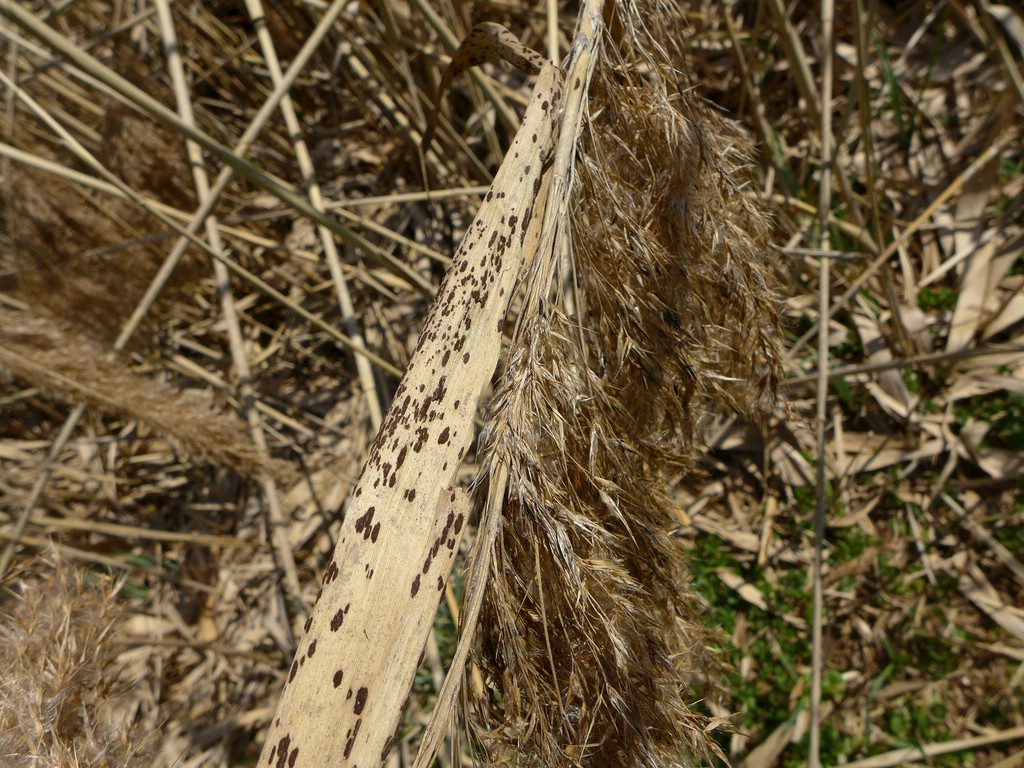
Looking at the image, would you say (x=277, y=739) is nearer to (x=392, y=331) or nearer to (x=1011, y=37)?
(x=392, y=331)

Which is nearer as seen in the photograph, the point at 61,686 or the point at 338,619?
the point at 338,619

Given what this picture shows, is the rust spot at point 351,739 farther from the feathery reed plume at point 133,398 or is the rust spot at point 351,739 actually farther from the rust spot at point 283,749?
the feathery reed plume at point 133,398

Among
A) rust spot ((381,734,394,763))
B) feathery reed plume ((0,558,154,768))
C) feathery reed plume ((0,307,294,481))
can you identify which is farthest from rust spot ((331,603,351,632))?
feathery reed plume ((0,307,294,481))

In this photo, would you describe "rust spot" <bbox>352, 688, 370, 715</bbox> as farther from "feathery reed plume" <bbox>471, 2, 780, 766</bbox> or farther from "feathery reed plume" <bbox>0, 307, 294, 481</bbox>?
"feathery reed plume" <bbox>0, 307, 294, 481</bbox>

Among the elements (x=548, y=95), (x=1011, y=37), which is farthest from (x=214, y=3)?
(x=1011, y=37)

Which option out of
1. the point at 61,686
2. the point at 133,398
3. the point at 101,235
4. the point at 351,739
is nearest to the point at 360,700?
the point at 351,739

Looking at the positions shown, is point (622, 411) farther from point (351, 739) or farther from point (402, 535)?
point (351, 739)
